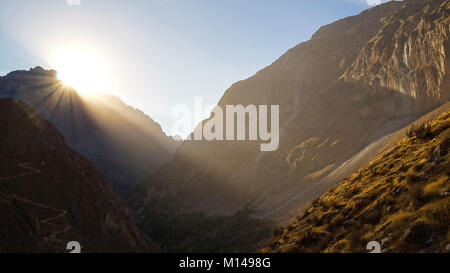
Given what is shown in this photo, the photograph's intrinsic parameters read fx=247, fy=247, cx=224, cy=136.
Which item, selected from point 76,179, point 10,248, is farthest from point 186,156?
point 10,248

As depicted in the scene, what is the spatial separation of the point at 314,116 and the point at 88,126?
134m

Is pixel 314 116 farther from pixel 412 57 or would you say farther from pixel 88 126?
pixel 88 126

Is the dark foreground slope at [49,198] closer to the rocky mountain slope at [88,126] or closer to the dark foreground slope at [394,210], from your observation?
the dark foreground slope at [394,210]

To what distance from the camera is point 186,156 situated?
10800 cm

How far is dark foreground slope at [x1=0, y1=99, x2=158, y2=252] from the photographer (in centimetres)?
2014

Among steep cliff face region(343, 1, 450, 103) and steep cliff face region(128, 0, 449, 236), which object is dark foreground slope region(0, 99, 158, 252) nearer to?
steep cliff face region(128, 0, 449, 236)

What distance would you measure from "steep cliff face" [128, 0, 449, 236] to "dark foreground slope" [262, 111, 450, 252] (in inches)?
1334

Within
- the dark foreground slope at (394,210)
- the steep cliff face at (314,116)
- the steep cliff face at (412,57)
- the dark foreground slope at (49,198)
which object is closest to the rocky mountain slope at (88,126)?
the steep cliff face at (314,116)

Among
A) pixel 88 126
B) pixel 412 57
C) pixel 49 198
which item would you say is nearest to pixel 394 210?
pixel 49 198

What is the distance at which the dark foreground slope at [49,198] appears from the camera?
20141mm

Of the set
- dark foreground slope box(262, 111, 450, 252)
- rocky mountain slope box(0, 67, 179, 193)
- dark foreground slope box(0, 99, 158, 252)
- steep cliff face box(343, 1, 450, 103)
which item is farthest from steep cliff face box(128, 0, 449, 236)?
rocky mountain slope box(0, 67, 179, 193)

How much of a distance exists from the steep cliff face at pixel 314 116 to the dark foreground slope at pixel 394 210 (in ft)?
111
